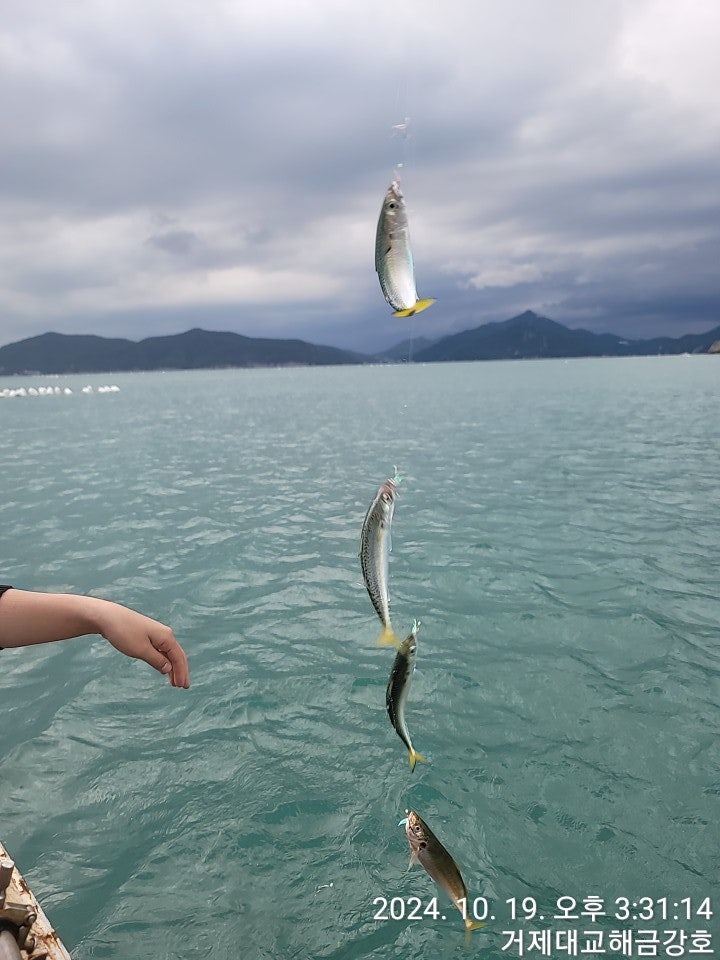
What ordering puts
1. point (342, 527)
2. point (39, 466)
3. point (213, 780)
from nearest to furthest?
point (213, 780)
point (342, 527)
point (39, 466)

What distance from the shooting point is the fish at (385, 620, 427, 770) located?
10.9 feet

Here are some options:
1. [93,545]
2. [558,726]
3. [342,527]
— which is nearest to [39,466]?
[93,545]

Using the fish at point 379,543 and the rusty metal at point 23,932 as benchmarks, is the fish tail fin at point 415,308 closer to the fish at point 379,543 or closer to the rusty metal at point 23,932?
the fish at point 379,543

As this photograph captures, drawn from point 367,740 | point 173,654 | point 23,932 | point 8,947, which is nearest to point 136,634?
point 173,654

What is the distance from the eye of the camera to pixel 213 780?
25.2 ft

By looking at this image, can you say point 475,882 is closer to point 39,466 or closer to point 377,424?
point 39,466

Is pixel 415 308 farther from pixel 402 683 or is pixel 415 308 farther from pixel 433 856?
pixel 433 856

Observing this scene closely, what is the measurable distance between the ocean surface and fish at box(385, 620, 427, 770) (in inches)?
132

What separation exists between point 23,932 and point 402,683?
2.97 metres

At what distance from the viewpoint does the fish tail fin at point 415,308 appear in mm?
2471

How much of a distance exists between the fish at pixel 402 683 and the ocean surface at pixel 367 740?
3364mm

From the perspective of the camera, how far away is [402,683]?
3.50 metres

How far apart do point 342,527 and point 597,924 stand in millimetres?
14015

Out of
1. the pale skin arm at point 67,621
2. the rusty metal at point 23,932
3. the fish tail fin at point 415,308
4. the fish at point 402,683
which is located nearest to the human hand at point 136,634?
the pale skin arm at point 67,621
